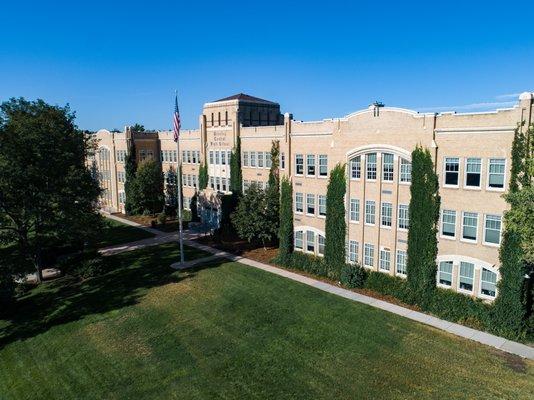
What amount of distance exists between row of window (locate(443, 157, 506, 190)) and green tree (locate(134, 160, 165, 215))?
1592 inches

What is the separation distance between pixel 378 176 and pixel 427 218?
180 inches

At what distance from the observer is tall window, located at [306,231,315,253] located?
35031mm

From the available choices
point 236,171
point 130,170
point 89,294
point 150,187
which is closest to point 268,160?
point 236,171

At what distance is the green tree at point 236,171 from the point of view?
44.8 m

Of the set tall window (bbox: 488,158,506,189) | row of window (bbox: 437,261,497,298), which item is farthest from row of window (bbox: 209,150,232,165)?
tall window (bbox: 488,158,506,189)

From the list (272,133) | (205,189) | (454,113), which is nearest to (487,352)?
(454,113)

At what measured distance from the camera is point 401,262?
2853 cm

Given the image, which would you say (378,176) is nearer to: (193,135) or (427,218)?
(427,218)

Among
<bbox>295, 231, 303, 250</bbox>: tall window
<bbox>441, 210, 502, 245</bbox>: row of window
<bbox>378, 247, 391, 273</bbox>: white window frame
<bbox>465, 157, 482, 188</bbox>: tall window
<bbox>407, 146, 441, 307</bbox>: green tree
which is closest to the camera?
<bbox>441, 210, 502, 245</bbox>: row of window

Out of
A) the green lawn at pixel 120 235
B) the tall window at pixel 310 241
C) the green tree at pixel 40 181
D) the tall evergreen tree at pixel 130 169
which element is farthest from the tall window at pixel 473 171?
the tall evergreen tree at pixel 130 169

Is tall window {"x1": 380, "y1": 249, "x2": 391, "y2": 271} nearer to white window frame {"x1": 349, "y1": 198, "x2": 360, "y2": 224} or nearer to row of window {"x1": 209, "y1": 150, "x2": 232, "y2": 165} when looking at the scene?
white window frame {"x1": 349, "y1": 198, "x2": 360, "y2": 224}

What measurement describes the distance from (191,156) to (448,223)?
35.9 m

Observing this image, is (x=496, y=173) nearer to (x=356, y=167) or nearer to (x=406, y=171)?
(x=406, y=171)

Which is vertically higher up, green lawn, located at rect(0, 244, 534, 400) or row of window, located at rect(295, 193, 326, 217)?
row of window, located at rect(295, 193, 326, 217)
